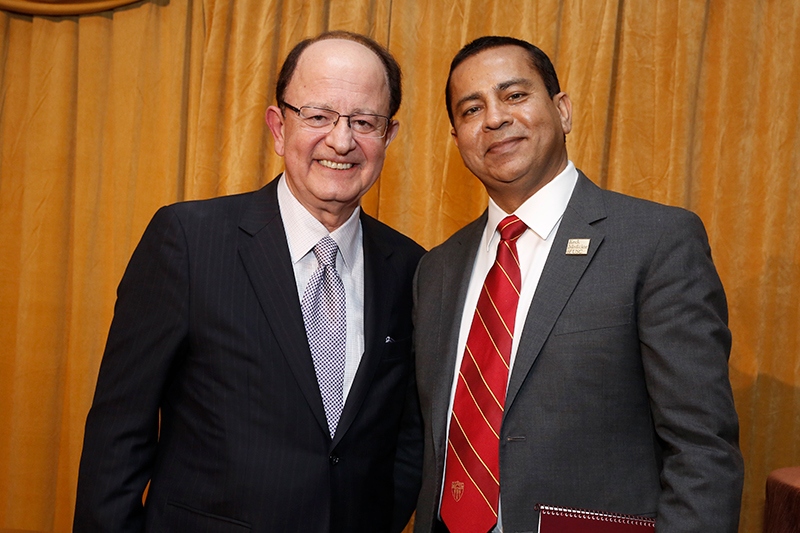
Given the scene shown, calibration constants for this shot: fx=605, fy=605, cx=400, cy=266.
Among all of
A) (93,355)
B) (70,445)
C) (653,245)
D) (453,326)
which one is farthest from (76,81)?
(653,245)

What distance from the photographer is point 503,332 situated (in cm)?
148

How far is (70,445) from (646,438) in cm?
257

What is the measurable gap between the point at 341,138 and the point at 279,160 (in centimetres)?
128

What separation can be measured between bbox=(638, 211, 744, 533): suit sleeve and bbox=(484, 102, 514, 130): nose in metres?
0.53

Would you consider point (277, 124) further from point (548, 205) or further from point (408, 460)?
point (408, 460)

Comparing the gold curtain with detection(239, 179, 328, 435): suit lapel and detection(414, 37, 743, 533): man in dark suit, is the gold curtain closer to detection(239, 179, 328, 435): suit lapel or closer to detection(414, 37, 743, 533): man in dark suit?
detection(414, 37, 743, 533): man in dark suit

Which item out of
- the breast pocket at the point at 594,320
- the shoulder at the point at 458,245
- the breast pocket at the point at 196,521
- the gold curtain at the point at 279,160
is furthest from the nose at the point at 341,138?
the gold curtain at the point at 279,160

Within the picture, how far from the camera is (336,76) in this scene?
1.60 meters

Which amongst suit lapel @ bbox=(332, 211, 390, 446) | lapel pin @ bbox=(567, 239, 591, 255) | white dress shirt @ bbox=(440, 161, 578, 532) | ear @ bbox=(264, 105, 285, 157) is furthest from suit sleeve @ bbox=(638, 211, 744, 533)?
ear @ bbox=(264, 105, 285, 157)

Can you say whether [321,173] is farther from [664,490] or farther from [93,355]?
[93,355]

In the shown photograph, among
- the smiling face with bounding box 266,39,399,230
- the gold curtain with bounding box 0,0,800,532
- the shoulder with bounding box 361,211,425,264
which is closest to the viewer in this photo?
the smiling face with bounding box 266,39,399,230

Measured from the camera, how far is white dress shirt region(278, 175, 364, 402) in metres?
1.57

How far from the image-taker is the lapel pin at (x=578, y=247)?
1.45 meters

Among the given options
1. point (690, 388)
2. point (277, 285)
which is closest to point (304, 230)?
point (277, 285)
